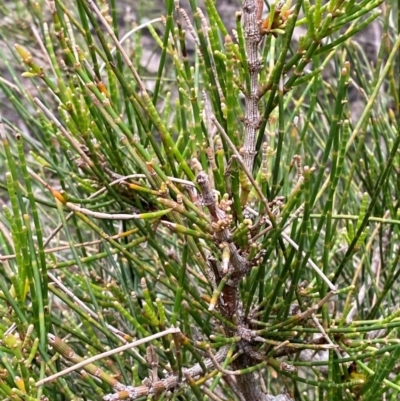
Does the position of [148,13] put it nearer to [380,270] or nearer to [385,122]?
[385,122]

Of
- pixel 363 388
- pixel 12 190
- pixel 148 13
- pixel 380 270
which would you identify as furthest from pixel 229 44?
pixel 148 13

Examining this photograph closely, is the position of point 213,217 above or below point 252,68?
below

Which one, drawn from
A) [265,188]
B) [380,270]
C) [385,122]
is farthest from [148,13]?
[265,188]

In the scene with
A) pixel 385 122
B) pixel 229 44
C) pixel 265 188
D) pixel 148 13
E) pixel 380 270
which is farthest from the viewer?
pixel 148 13

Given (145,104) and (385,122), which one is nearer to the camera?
(145,104)

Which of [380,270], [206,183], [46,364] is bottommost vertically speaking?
[380,270]

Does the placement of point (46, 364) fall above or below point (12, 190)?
below

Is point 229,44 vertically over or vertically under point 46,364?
over

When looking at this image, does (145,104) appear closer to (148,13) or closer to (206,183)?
(206,183)

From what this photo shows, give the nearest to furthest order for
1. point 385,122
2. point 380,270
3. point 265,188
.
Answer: point 265,188 → point 380,270 → point 385,122
